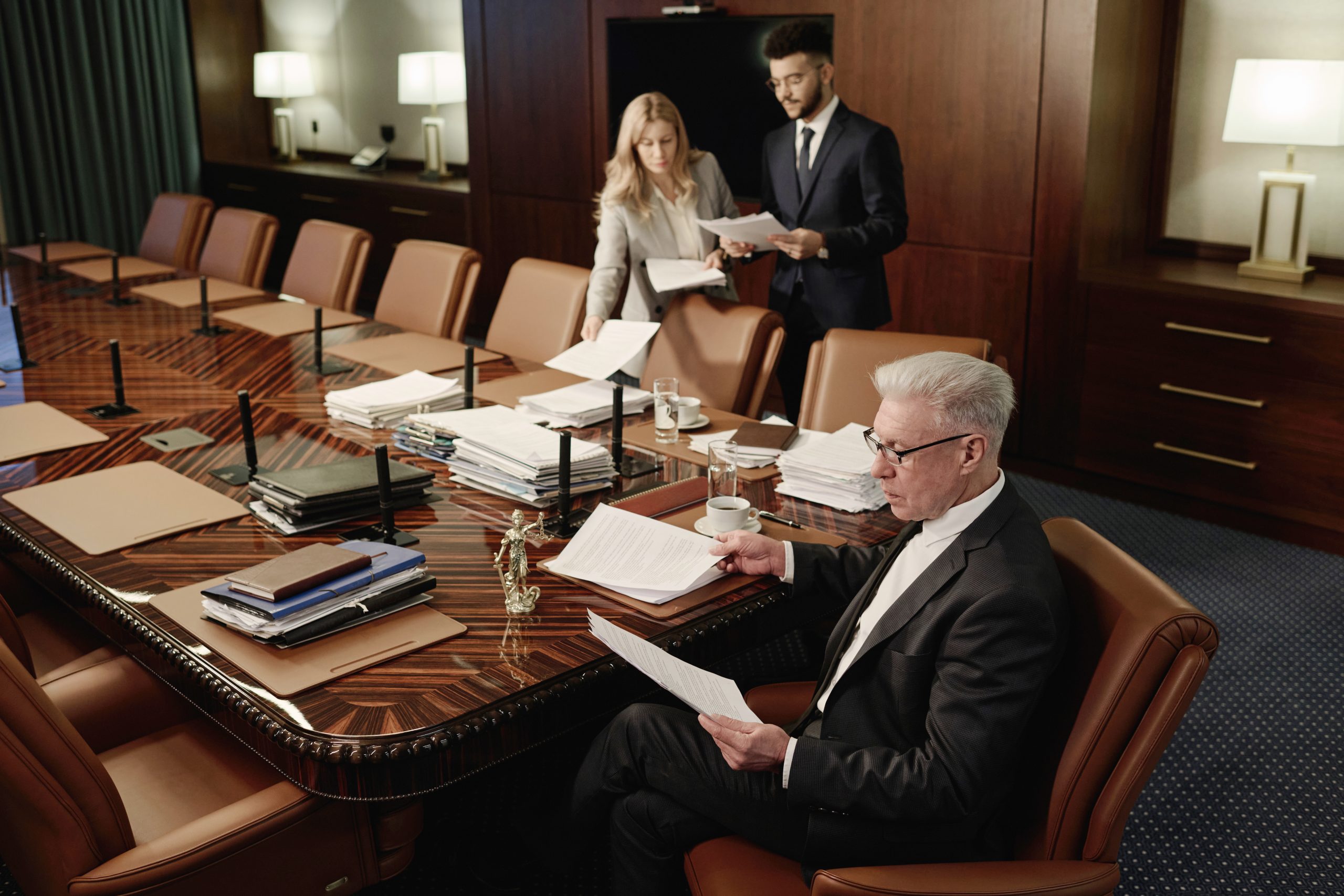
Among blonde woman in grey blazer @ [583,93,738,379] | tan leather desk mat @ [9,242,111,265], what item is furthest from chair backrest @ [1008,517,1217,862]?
tan leather desk mat @ [9,242,111,265]

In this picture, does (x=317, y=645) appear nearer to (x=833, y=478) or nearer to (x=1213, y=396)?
(x=833, y=478)

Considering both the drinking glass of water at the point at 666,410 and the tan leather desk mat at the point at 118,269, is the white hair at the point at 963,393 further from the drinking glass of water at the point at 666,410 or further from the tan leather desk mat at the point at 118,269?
the tan leather desk mat at the point at 118,269

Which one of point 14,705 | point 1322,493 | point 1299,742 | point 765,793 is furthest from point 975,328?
point 14,705

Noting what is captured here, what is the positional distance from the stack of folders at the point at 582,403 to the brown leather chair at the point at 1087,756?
1286mm

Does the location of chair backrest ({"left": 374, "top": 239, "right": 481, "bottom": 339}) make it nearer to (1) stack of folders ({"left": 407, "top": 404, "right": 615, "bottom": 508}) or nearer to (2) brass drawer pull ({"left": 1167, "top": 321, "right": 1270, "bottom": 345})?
(1) stack of folders ({"left": 407, "top": 404, "right": 615, "bottom": 508})

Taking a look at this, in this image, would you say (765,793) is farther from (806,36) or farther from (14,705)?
(806,36)

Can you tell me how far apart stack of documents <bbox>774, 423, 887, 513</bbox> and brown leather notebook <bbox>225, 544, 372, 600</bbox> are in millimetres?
897

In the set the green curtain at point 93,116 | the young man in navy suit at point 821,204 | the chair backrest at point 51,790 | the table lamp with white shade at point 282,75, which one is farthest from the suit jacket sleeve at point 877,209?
the green curtain at point 93,116

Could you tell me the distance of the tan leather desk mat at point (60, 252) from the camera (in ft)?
16.5

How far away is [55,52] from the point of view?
284 inches

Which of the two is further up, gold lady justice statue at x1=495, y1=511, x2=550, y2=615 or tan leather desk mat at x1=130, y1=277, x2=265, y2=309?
tan leather desk mat at x1=130, y1=277, x2=265, y2=309

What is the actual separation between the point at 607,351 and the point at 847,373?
613mm

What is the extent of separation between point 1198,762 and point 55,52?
298 inches

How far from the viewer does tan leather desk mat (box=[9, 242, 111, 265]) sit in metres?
5.04
